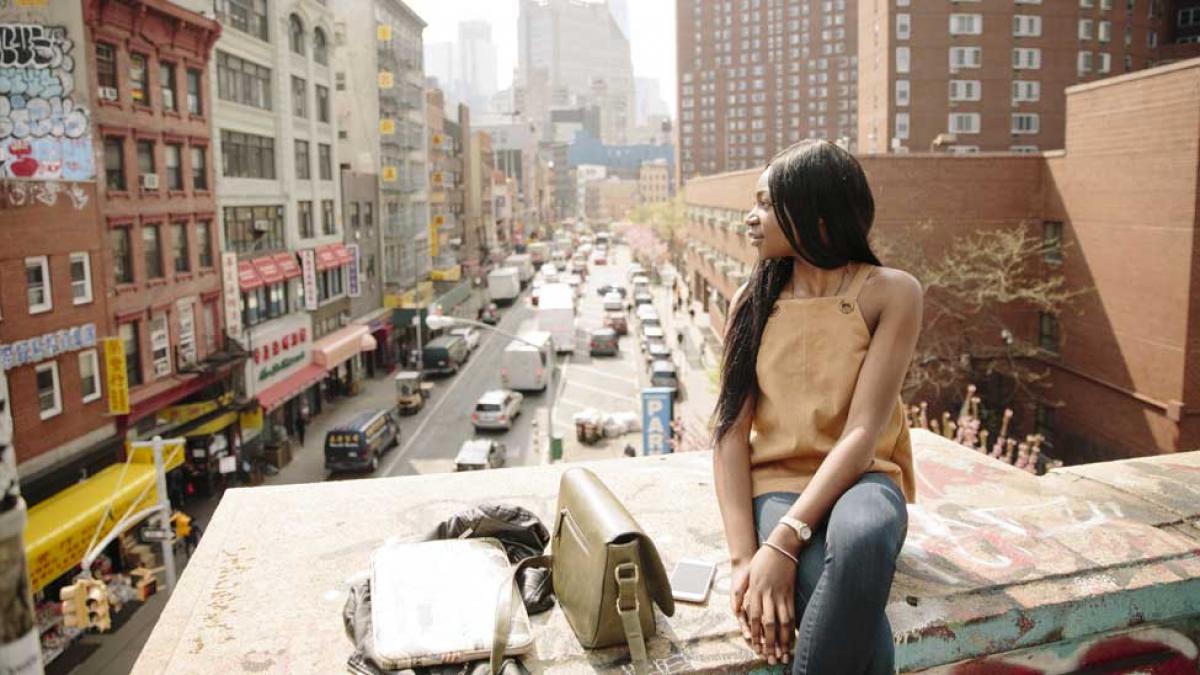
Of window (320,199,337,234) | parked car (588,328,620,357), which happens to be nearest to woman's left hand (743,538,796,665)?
window (320,199,337,234)

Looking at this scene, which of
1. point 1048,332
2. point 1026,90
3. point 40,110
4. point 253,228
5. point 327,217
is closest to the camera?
point 40,110

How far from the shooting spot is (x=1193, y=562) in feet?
12.8

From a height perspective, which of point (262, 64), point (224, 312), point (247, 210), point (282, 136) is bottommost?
point (224, 312)

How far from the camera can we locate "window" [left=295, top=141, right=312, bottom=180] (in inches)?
1599

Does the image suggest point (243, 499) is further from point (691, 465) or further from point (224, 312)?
point (224, 312)

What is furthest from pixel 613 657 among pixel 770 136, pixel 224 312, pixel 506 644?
pixel 770 136

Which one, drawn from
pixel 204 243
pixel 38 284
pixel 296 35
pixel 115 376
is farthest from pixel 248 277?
pixel 296 35

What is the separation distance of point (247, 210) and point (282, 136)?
4.87 m

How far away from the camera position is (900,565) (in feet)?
12.6

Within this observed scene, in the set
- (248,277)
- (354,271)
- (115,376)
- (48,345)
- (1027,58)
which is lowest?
(115,376)

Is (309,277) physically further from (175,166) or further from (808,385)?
(808,385)

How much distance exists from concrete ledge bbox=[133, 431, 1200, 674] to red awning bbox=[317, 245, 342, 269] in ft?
127

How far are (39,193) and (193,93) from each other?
9.78 m

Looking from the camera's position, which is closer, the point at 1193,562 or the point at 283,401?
the point at 1193,562
